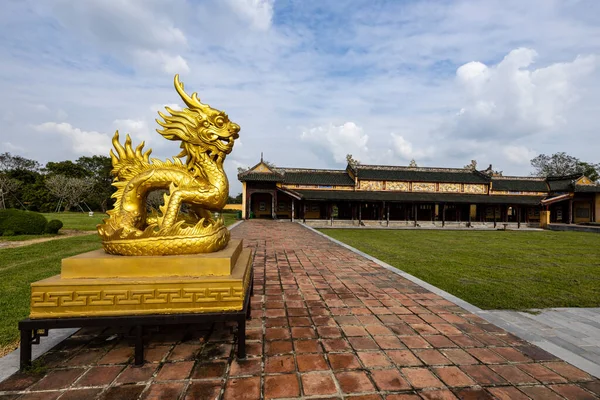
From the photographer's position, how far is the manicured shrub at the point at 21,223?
1235 cm

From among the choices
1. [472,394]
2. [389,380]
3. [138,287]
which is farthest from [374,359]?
[138,287]

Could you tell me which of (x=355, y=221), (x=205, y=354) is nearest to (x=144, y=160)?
(x=205, y=354)

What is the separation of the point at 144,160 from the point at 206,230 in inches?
48.7

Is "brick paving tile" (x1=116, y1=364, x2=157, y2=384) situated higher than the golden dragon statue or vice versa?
the golden dragon statue

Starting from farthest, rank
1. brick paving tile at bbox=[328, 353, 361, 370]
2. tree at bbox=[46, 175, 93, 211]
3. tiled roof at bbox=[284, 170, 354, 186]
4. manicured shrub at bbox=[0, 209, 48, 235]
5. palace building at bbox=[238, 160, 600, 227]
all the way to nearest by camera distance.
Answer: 1. tree at bbox=[46, 175, 93, 211]
2. tiled roof at bbox=[284, 170, 354, 186]
3. palace building at bbox=[238, 160, 600, 227]
4. manicured shrub at bbox=[0, 209, 48, 235]
5. brick paving tile at bbox=[328, 353, 361, 370]

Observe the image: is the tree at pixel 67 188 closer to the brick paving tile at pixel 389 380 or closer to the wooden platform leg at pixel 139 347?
the wooden platform leg at pixel 139 347

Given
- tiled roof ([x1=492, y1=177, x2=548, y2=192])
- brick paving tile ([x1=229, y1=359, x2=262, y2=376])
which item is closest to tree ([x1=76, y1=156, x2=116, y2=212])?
brick paving tile ([x1=229, y1=359, x2=262, y2=376])

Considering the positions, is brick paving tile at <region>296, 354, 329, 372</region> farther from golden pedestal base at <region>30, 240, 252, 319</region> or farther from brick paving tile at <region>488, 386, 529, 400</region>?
brick paving tile at <region>488, 386, 529, 400</region>

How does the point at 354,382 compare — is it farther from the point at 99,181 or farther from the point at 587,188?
the point at 99,181

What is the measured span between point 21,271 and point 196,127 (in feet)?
21.3

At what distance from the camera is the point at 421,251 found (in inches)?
407

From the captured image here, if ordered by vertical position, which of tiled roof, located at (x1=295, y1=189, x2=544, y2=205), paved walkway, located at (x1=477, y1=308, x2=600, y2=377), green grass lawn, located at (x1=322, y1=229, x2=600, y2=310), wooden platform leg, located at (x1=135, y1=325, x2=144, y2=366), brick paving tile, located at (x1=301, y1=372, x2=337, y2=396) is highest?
tiled roof, located at (x1=295, y1=189, x2=544, y2=205)

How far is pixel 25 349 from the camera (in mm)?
2467

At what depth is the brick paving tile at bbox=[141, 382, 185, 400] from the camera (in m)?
2.14
